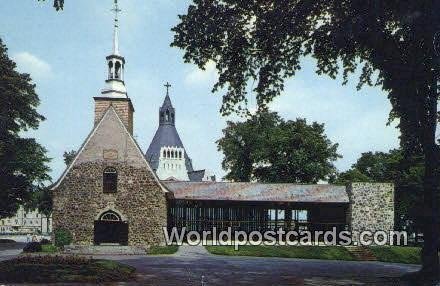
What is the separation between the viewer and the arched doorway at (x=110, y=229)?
31328mm

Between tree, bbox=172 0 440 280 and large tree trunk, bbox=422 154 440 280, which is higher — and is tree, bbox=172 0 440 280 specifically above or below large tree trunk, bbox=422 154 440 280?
above

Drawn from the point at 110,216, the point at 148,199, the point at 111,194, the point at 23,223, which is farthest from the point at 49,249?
the point at 23,223

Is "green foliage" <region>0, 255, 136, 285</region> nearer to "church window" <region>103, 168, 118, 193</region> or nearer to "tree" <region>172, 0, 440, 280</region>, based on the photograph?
"tree" <region>172, 0, 440, 280</region>

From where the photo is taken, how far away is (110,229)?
32.0 m

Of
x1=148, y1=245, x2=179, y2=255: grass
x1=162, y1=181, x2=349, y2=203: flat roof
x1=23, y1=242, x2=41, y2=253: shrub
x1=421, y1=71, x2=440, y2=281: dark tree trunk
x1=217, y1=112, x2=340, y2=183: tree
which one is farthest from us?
x1=217, y1=112, x2=340, y2=183: tree

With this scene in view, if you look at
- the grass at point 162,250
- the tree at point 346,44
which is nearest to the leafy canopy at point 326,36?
the tree at point 346,44

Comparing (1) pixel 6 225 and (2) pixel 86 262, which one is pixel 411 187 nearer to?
(2) pixel 86 262

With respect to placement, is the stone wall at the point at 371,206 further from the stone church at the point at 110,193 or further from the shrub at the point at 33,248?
the shrub at the point at 33,248

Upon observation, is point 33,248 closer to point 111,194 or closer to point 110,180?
point 111,194

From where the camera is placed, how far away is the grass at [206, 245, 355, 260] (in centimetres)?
2947

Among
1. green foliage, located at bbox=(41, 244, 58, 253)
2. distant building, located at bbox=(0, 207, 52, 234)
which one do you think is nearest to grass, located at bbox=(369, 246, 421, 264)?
green foliage, located at bbox=(41, 244, 58, 253)

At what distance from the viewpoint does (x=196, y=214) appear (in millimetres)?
35625

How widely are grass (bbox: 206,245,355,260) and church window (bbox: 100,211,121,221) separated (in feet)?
21.3

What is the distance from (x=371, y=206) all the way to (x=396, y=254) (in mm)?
5492
